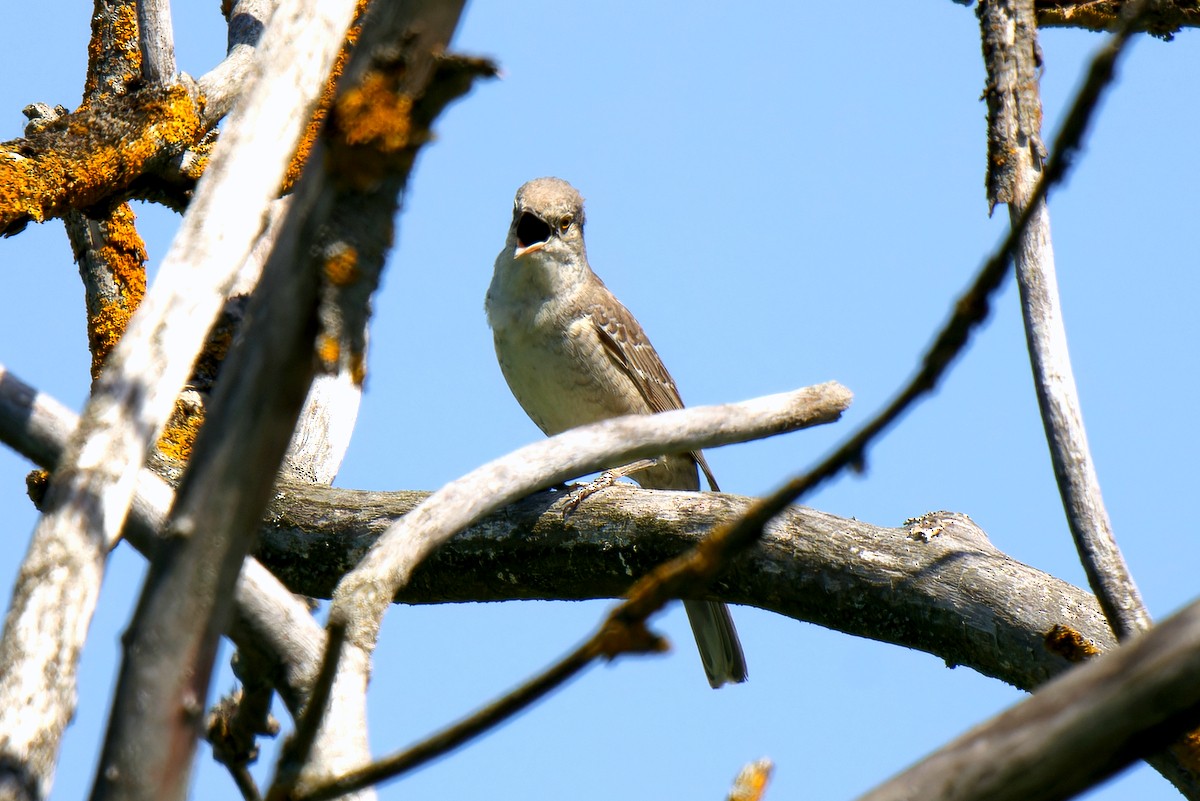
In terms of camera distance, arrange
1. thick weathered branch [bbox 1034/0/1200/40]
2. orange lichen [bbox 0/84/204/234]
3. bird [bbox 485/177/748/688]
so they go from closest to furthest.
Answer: orange lichen [bbox 0/84/204/234]
thick weathered branch [bbox 1034/0/1200/40]
bird [bbox 485/177/748/688]

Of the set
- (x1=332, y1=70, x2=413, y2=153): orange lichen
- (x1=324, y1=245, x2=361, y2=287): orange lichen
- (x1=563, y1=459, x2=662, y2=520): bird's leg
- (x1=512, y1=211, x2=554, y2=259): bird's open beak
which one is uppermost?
(x1=512, y1=211, x2=554, y2=259): bird's open beak

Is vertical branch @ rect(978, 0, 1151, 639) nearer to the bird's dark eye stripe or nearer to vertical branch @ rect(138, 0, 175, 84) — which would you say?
the bird's dark eye stripe

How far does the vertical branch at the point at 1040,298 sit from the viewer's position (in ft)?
11.4

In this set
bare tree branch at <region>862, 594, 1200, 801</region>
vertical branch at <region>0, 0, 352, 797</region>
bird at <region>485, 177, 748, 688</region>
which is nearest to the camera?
bare tree branch at <region>862, 594, 1200, 801</region>

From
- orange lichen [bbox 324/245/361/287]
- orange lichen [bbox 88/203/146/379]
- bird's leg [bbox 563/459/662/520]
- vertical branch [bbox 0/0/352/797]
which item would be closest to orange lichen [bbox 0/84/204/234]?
orange lichen [bbox 88/203/146/379]

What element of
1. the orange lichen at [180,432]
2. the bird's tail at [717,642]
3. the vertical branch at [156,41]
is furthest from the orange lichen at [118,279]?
the bird's tail at [717,642]

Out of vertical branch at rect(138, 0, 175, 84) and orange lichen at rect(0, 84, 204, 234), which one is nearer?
orange lichen at rect(0, 84, 204, 234)

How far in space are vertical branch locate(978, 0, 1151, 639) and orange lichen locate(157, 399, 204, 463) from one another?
3013mm

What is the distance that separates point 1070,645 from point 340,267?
288cm

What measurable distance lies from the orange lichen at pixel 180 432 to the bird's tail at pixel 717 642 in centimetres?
223

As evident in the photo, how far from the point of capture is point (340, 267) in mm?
1564

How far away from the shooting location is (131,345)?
7.10 ft

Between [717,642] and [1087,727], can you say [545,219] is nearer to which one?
[717,642]

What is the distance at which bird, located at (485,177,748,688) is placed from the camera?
21.0 feet
